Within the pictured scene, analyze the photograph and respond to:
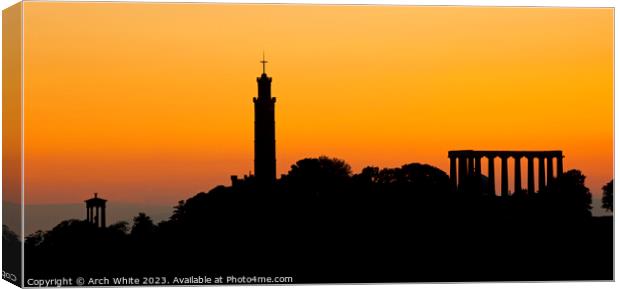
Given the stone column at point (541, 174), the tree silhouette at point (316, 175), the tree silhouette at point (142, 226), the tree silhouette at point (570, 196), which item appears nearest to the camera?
the tree silhouette at point (142, 226)

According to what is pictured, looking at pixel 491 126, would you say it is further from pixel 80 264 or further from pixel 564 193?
pixel 80 264

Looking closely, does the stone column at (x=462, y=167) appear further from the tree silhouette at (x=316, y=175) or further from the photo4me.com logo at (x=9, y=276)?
the photo4me.com logo at (x=9, y=276)

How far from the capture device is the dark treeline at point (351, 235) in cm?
3177

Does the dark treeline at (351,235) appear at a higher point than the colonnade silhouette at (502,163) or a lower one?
lower

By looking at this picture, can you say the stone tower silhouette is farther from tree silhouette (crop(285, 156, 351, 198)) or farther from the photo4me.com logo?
the photo4me.com logo

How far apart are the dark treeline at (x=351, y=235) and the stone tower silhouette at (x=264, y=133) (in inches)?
10.7

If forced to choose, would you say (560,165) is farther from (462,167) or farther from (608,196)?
(462,167)

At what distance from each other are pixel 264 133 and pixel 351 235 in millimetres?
2411

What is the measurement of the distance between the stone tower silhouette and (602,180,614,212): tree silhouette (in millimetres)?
6042

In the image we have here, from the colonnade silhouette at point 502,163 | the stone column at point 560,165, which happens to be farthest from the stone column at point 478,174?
the stone column at point 560,165

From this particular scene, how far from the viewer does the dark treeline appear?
31.8 metres

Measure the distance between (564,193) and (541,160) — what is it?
1.12m

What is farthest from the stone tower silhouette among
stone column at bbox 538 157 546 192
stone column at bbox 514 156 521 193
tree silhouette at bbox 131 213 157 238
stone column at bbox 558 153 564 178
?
Result: stone column at bbox 558 153 564 178

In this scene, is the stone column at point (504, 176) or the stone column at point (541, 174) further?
the stone column at point (504, 176)
